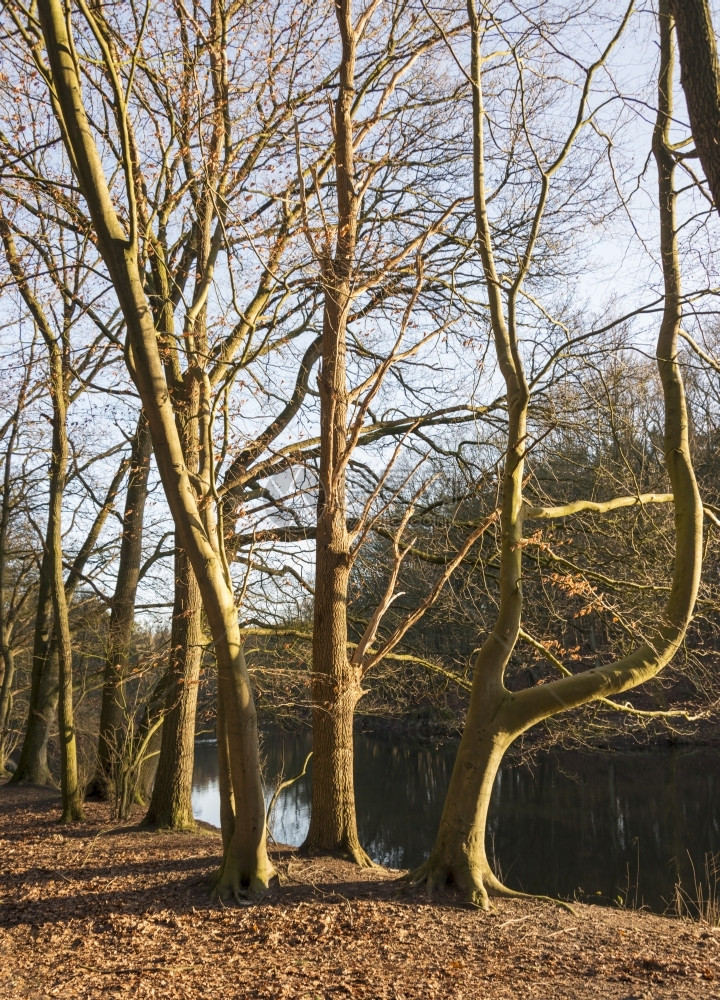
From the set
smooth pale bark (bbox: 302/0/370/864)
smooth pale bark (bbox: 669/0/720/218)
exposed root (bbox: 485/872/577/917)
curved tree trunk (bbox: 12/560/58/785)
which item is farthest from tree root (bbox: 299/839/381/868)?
curved tree trunk (bbox: 12/560/58/785)

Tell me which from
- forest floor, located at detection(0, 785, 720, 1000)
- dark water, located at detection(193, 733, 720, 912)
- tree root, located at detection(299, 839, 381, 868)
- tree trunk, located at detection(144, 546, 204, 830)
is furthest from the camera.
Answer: dark water, located at detection(193, 733, 720, 912)

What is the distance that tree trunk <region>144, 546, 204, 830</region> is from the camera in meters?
9.01

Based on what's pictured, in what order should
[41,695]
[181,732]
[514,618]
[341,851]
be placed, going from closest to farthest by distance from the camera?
[514,618], [341,851], [181,732], [41,695]

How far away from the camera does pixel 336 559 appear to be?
25.7 feet

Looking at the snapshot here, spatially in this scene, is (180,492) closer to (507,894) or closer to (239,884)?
(239,884)

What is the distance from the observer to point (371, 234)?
27.0 ft

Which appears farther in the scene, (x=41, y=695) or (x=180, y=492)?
(x=41, y=695)

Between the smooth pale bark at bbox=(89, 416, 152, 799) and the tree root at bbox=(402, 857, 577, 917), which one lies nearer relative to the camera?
the tree root at bbox=(402, 857, 577, 917)

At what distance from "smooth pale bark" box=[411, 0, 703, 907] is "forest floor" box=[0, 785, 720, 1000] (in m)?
0.49

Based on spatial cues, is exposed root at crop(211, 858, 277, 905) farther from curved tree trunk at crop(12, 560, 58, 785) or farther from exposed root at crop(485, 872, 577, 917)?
curved tree trunk at crop(12, 560, 58, 785)

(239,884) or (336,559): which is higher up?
(336,559)

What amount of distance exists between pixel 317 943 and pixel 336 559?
3.44 m

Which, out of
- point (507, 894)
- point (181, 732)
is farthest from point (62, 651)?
point (507, 894)

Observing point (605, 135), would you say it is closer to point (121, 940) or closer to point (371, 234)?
point (371, 234)
